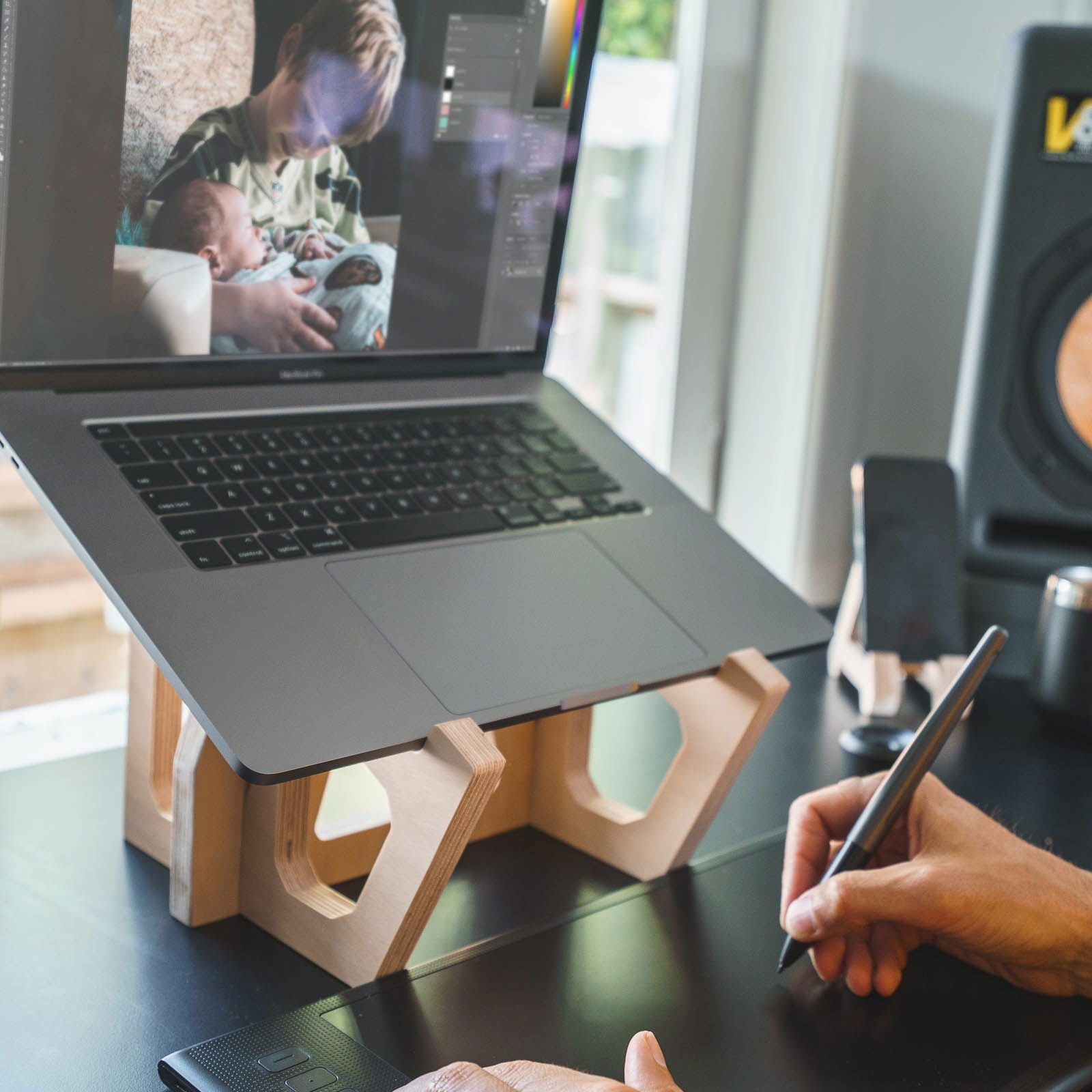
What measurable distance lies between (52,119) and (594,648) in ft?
1.21

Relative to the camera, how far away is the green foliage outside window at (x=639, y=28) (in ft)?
4.32

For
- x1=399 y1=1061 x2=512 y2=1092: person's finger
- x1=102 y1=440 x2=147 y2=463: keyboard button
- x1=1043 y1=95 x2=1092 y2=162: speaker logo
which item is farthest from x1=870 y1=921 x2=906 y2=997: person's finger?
x1=1043 y1=95 x2=1092 y2=162: speaker logo

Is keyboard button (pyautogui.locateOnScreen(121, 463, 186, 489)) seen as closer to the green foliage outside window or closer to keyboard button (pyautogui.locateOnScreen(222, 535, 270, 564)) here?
keyboard button (pyautogui.locateOnScreen(222, 535, 270, 564))

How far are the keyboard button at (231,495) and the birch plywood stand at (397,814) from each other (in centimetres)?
11

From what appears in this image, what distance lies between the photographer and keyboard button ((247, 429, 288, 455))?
0.70m

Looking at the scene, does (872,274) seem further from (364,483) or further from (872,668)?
(364,483)

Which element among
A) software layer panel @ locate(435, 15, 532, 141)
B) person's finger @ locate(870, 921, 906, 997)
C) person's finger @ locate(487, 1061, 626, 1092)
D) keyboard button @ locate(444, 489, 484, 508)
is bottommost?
person's finger @ locate(870, 921, 906, 997)

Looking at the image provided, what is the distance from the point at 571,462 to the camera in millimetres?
806

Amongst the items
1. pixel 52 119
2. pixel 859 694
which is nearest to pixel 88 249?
pixel 52 119

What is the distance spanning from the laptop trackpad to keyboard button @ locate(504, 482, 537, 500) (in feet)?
0.11

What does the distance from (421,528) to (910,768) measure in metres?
0.28

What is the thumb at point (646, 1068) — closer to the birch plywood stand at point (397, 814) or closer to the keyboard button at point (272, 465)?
the birch plywood stand at point (397, 814)

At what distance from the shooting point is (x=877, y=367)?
4.65 feet

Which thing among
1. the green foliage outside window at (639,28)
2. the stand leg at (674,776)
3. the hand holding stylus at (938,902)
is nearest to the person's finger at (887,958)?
the hand holding stylus at (938,902)
